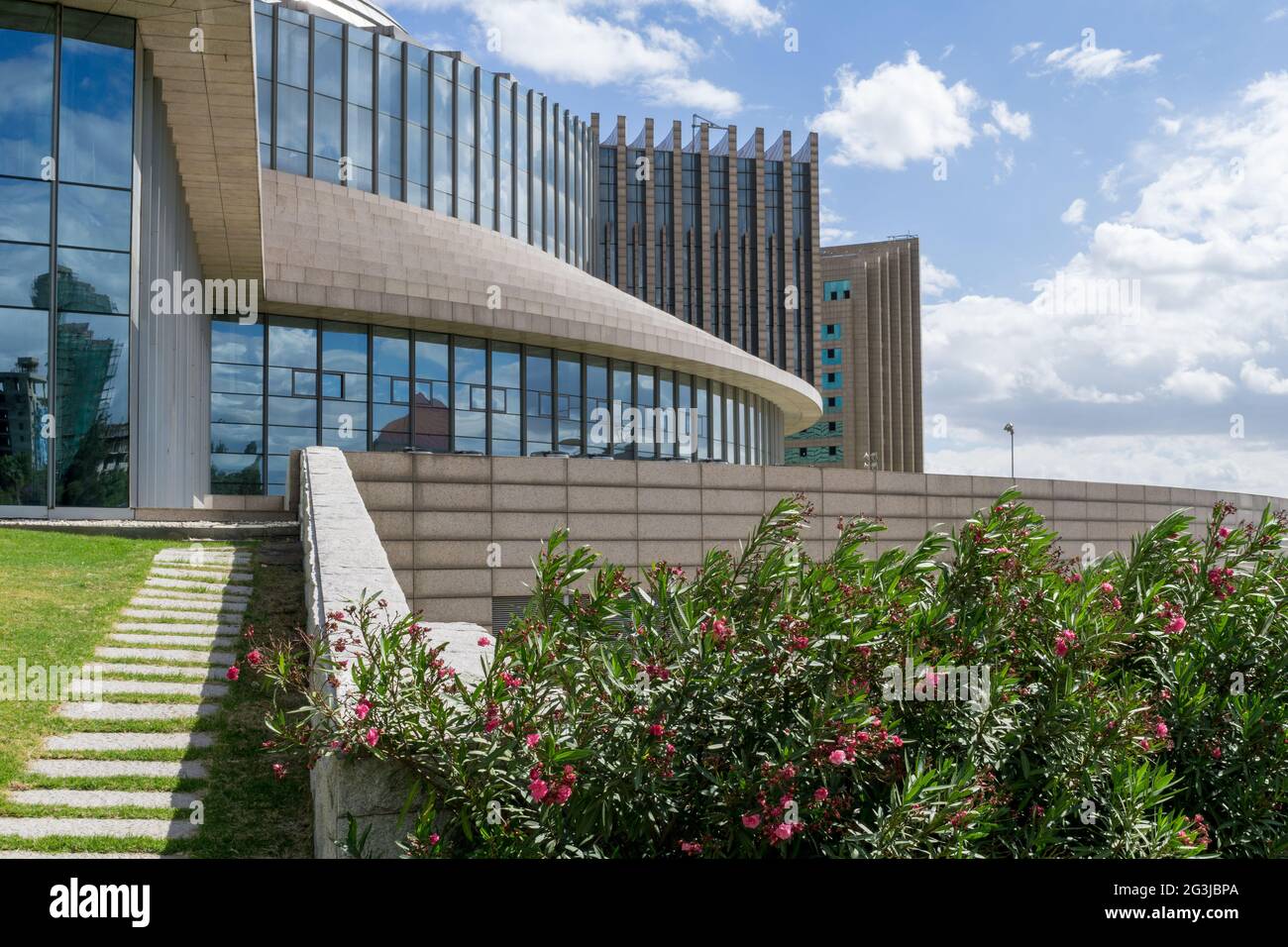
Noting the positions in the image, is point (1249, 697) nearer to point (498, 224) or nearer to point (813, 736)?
point (813, 736)

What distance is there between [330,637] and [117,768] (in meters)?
2.33

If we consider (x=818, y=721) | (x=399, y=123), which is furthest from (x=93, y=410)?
(x=399, y=123)

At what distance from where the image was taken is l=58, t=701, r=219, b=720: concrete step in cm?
715

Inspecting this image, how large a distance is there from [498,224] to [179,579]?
3308cm

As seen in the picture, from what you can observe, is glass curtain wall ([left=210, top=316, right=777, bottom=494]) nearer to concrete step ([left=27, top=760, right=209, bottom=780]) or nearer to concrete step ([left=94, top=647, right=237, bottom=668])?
concrete step ([left=94, top=647, right=237, bottom=668])

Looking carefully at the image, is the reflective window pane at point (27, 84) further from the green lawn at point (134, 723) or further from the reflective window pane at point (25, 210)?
the green lawn at point (134, 723)

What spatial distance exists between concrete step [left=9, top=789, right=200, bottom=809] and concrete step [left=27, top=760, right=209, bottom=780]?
7.4 inches

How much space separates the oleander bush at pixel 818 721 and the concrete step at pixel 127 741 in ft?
9.20

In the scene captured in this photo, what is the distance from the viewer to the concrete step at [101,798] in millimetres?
5969

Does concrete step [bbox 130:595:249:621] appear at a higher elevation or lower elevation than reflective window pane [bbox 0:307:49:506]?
lower

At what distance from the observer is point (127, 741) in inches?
271

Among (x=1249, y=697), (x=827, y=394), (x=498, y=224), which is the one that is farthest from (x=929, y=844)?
(x=827, y=394)

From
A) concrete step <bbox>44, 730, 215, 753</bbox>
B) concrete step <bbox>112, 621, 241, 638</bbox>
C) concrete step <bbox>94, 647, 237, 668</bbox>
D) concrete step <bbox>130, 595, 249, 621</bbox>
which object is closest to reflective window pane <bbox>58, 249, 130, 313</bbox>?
concrete step <bbox>130, 595, 249, 621</bbox>

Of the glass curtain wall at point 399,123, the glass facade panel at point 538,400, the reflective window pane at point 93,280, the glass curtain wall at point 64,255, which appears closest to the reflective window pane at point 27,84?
the glass curtain wall at point 64,255
